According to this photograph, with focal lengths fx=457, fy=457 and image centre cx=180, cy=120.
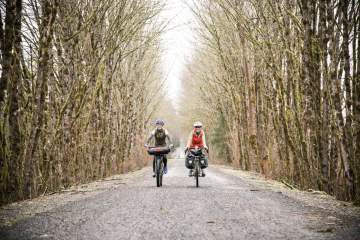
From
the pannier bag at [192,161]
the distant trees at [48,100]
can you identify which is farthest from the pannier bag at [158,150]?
the distant trees at [48,100]

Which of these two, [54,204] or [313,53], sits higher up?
[313,53]

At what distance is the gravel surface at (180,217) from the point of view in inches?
197

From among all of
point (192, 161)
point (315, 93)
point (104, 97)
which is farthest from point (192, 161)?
point (104, 97)

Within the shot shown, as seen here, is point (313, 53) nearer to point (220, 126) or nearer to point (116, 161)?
point (116, 161)

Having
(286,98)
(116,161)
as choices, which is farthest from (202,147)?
(116,161)

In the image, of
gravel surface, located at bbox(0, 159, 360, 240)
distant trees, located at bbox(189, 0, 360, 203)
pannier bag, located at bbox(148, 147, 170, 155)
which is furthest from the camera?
pannier bag, located at bbox(148, 147, 170, 155)

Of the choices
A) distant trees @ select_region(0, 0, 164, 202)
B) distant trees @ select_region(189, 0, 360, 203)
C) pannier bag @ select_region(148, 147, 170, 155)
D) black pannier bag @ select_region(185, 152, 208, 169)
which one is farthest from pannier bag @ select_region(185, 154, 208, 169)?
distant trees @ select_region(0, 0, 164, 202)

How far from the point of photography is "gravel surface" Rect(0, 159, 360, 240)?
500 centimetres

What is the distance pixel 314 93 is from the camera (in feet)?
30.6

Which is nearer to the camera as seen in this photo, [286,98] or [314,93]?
→ [314,93]

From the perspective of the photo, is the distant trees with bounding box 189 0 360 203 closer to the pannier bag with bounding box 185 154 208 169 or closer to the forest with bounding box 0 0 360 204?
the forest with bounding box 0 0 360 204

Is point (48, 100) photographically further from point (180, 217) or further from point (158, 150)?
point (180, 217)

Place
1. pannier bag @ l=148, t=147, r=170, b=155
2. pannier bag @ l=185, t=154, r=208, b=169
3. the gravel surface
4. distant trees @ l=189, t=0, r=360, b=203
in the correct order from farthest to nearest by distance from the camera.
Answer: pannier bag @ l=185, t=154, r=208, b=169 → pannier bag @ l=148, t=147, r=170, b=155 → distant trees @ l=189, t=0, r=360, b=203 → the gravel surface

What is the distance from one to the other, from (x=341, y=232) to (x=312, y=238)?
53 centimetres
